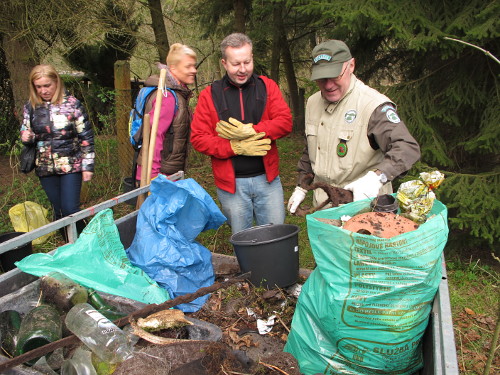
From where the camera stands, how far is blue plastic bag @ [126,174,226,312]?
276 centimetres

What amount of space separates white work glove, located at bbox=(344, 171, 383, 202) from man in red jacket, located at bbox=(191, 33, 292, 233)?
1.07 meters

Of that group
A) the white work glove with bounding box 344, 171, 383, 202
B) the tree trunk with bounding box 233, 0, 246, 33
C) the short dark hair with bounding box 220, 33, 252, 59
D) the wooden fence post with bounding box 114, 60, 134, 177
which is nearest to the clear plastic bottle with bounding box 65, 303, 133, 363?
the white work glove with bounding box 344, 171, 383, 202

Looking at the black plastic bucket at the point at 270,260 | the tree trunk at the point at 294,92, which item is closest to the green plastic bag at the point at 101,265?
the black plastic bucket at the point at 270,260

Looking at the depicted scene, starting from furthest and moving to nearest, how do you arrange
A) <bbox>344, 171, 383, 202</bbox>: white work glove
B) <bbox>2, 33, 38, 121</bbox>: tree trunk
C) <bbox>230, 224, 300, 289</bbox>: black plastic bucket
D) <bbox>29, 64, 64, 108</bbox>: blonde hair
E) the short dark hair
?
<bbox>2, 33, 38, 121</bbox>: tree trunk < <bbox>29, 64, 64, 108</bbox>: blonde hair < the short dark hair < <bbox>230, 224, 300, 289</bbox>: black plastic bucket < <bbox>344, 171, 383, 202</bbox>: white work glove

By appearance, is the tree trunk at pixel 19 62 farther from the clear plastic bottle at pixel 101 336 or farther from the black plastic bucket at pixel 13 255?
the clear plastic bottle at pixel 101 336

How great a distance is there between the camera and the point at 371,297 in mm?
1860

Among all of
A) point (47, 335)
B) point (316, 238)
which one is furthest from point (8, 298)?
point (316, 238)

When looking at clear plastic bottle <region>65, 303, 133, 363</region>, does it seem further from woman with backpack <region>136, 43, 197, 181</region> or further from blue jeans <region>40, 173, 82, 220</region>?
blue jeans <region>40, 173, 82, 220</region>

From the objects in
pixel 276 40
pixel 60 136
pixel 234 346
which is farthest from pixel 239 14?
pixel 234 346

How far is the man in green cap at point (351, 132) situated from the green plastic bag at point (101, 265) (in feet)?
3.22

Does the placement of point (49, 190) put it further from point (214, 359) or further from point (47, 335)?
point (214, 359)

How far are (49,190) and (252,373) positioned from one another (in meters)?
3.09

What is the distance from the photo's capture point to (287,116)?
10.9 feet

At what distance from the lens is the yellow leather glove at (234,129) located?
3098mm
